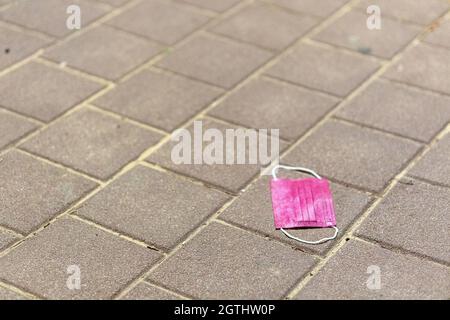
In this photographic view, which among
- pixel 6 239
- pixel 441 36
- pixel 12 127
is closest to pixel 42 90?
pixel 12 127

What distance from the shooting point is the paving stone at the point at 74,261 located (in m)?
3.73

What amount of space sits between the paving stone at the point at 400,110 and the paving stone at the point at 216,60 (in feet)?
2.42

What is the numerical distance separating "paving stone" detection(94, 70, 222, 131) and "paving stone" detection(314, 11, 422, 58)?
1.08 meters

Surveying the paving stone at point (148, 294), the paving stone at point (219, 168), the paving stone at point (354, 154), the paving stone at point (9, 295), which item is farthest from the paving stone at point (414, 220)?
the paving stone at point (9, 295)

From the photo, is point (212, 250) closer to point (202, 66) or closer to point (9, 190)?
point (9, 190)

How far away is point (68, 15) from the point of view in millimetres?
6004

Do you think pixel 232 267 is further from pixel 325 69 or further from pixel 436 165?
pixel 325 69

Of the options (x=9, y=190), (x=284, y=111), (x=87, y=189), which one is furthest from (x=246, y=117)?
(x=9, y=190)

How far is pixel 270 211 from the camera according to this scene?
4.25m

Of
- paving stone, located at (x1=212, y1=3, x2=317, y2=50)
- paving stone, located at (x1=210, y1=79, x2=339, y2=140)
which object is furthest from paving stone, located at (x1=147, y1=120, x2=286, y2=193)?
paving stone, located at (x1=212, y1=3, x2=317, y2=50)

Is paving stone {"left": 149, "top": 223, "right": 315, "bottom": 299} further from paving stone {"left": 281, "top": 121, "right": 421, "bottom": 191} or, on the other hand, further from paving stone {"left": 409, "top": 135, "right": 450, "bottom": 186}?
paving stone {"left": 409, "top": 135, "right": 450, "bottom": 186}

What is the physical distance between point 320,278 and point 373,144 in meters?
1.21

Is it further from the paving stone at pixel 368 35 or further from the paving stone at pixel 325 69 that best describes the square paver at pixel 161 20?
the paving stone at pixel 368 35

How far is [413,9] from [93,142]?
274 centimetres
